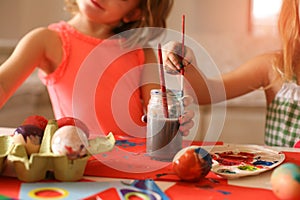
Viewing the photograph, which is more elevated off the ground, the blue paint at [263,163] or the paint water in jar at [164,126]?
the paint water in jar at [164,126]

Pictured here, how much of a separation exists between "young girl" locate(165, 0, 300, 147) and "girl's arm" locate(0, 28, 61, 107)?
1.34 ft

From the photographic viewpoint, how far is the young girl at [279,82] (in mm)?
1421

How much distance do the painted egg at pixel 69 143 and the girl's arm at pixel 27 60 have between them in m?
0.38

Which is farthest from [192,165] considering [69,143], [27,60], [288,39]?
[288,39]

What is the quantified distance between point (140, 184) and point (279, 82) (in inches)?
33.0

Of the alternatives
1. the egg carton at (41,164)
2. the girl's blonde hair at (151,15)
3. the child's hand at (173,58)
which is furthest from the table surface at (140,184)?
the girl's blonde hair at (151,15)

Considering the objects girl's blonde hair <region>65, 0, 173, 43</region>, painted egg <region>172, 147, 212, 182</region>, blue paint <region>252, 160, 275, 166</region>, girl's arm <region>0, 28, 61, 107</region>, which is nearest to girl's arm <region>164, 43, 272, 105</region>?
girl's blonde hair <region>65, 0, 173, 43</region>

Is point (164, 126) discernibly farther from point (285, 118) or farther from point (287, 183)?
point (285, 118)

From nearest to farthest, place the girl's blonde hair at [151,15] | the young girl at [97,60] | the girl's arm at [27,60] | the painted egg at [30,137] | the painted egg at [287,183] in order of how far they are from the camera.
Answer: the painted egg at [287,183], the painted egg at [30,137], the girl's arm at [27,60], the young girl at [97,60], the girl's blonde hair at [151,15]

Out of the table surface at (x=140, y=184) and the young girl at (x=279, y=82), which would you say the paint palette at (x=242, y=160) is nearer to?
the table surface at (x=140, y=184)

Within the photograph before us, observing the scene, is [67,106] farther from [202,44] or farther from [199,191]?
[202,44]

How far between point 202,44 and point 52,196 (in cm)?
210

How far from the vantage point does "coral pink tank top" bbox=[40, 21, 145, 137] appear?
4.66ft

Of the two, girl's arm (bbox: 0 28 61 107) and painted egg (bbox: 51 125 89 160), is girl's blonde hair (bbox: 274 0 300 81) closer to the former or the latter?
girl's arm (bbox: 0 28 61 107)
